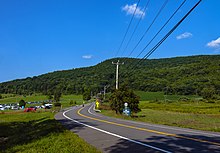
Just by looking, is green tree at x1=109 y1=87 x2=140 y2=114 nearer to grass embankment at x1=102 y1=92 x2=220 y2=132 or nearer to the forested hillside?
grass embankment at x1=102 y1=92 x2=220 y2=132

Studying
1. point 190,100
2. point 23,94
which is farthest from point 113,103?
point 23,94

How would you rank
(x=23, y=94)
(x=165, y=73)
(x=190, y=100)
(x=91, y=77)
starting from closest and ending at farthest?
1. (x=165, y=73)
2. (x=190, y=100)
3. (x=91, y=77)
4. (x=23, y=94)

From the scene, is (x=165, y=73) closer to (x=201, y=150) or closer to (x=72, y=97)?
(x=72, y=97)

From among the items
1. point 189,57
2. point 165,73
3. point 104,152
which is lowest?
point 104,152

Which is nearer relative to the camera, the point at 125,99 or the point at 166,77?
the point at 125,99

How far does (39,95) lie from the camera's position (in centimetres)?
14838

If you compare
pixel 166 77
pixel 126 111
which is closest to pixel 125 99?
pixel 126 111

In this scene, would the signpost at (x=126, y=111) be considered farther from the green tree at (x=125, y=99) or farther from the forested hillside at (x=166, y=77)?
the forested hillside at (x=166, y=77)

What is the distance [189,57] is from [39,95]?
A: 274ft

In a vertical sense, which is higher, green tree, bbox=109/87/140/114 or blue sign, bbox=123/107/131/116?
green tree, bbox=109/87/140/114

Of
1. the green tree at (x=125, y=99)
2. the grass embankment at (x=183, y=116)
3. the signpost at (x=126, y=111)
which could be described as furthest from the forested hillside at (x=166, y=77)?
the signpost at (x=126, y=111)

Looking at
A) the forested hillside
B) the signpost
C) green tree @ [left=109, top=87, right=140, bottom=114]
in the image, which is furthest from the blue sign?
the forested hillside

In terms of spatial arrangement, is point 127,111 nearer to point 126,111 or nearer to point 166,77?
point 126,111

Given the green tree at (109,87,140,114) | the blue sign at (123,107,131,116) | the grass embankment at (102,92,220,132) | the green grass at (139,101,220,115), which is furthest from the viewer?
the green grass at (139,101,220,115)
